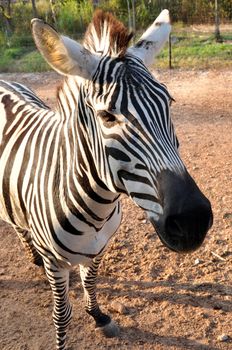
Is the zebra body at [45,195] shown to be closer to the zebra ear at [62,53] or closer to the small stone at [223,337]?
the zebra ear at [62,53]

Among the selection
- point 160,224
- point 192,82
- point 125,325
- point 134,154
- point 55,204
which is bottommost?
point 125,325

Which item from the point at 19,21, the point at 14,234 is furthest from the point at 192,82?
the point at 19,21

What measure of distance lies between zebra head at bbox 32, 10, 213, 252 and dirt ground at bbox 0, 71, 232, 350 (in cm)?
166

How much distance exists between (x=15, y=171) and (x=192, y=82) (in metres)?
6.42

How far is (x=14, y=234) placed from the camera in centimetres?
424

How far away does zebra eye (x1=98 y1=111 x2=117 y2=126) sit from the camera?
5.53 ft

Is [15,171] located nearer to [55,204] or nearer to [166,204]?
[55,204]

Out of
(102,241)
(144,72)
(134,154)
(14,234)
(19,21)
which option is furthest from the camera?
(19,21)

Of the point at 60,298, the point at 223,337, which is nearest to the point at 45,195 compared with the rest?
the point at 60,298

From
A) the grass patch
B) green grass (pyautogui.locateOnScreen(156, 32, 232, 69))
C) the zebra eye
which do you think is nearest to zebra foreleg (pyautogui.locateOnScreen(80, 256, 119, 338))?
the zebra eye

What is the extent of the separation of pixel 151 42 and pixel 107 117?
23.5 inches

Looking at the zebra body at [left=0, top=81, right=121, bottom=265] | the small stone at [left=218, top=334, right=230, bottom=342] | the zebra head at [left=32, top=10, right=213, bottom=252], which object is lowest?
the small stone at [left=218, top=334, right=230, bottom=342]

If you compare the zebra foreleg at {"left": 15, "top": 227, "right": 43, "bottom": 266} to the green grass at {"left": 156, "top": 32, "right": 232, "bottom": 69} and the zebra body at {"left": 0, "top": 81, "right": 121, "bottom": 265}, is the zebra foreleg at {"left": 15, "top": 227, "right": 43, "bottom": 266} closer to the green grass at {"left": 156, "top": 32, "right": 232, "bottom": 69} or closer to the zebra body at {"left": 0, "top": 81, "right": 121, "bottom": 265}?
the zebra body at {"left": 0, "top": 81, "right": 121, "bottom": 265}

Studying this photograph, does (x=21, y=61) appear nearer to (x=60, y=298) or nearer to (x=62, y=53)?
(x=60, y=298)
